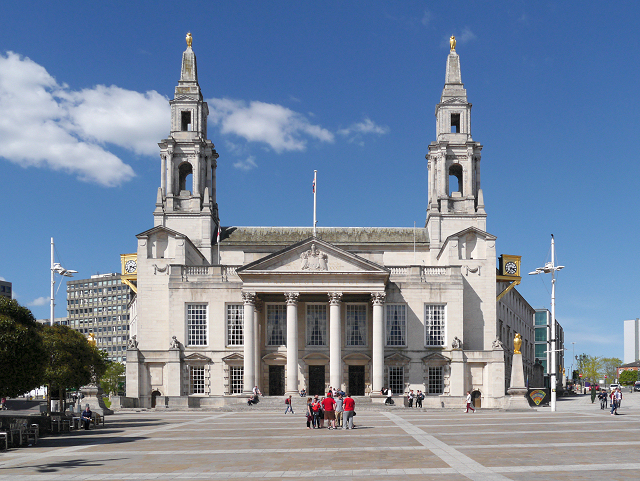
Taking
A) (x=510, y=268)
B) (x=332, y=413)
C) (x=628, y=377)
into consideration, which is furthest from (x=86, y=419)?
(x=628, y=377)

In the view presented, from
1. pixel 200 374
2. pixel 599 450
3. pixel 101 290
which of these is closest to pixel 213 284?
pixel 200 374

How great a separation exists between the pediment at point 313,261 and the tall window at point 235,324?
14.5ft

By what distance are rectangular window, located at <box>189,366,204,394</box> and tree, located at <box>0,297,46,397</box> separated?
1269 inches

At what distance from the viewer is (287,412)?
4838cm

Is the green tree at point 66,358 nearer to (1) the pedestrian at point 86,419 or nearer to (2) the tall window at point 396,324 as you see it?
(1) the pedestrian at point 86,419

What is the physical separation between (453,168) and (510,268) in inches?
487

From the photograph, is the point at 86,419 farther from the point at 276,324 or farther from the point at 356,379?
the point at 356,379

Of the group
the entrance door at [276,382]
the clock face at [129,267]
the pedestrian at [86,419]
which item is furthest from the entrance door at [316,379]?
the pedestrian at [86,419]

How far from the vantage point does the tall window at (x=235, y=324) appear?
2477 inches

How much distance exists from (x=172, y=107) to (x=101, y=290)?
11337cm

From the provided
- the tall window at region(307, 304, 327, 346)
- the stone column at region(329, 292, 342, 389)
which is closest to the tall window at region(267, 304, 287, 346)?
the tall window at region(307, 304, 327, 346)

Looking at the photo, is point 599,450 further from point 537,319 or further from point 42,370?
point 537,319

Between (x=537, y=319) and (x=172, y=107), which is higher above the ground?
(x=172, y=107)

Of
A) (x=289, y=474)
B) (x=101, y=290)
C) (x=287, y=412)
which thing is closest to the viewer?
(x=289, y=474)
